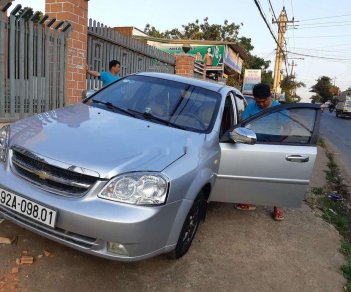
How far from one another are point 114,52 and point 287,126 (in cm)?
508

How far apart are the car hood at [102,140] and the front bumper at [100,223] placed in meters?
0.24

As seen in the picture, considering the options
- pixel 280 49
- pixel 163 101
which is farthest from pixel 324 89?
pixel 163 101

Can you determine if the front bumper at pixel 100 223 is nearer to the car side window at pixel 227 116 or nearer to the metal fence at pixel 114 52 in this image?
the car side window at pixel 227 116

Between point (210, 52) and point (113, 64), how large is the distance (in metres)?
17.4

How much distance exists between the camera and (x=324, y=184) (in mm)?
7039

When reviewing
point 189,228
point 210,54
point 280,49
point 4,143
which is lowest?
point 189,228

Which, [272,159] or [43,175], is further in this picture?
[272,159]

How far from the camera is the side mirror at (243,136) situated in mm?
3461

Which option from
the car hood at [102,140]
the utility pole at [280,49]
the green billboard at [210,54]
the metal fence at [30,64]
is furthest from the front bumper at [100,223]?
the utility pole at [280,49]

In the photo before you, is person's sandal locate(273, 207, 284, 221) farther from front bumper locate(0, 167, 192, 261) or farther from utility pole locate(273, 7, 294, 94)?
utility pole locate(273, 7, 294, 94)

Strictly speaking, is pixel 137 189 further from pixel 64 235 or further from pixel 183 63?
pixel 183 63

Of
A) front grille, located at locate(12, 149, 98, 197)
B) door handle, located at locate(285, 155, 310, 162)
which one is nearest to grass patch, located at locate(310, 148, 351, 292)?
door handle, located at locate(285, 155, 310, 162)

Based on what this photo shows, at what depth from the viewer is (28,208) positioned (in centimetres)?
260

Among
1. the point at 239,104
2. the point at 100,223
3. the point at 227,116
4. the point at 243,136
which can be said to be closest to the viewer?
the point at 100,223
